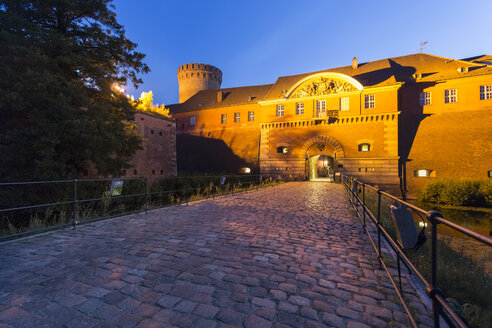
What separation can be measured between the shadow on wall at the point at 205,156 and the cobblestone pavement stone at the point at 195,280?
21.8 meters

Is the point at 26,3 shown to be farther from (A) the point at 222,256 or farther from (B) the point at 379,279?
(B) the point at 379,279

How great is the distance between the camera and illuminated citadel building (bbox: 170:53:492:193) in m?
18.6

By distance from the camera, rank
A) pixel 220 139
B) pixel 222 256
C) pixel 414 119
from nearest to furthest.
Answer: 1. pixel 222 256
2. pixel 414 119
3. pixel 220 139

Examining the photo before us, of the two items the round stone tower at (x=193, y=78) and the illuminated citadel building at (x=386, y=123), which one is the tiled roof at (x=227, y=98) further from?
the round stone tower at (x=193, y=78)

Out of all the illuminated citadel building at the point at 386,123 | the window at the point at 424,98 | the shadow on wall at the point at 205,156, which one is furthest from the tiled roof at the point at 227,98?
the window at the point at 424,98

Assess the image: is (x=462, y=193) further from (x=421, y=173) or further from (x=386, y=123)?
(x=386, y=123)

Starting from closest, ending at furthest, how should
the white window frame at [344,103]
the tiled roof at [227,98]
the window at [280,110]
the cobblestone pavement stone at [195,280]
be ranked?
the cobblestone pavement stone at [195,280], the white window frame at [344,103], the window at [280,110], the tiled roof at [227,98]

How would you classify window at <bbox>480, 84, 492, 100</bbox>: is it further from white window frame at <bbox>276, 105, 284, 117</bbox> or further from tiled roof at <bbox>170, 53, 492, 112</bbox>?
white window frame at <bbox>276, 105, 284, 117</bbox>

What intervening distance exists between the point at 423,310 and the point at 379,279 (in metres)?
0.64

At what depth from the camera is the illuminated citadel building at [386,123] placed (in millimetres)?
18578

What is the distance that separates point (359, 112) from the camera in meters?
20.7

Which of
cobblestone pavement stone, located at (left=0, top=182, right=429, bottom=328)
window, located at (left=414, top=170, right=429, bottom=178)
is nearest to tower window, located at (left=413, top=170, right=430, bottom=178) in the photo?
window, located at (left=414, top=170, right=429, bottom=178)

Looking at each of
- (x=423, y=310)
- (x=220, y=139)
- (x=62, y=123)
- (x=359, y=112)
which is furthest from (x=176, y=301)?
(x=220, y=139)

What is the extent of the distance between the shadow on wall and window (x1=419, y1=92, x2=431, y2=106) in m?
17.4
